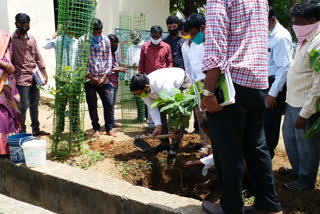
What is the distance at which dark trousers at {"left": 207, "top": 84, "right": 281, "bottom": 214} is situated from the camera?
6.44 feet

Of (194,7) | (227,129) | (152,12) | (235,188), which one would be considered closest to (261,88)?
(227,129)

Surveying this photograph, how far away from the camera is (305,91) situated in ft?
8.92

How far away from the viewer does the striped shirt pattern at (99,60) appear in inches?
190

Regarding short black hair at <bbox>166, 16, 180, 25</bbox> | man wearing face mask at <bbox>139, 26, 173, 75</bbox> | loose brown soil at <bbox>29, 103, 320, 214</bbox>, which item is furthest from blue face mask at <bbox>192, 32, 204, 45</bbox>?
short black hair at <bbox>166, 16, 180, 25</bbox>

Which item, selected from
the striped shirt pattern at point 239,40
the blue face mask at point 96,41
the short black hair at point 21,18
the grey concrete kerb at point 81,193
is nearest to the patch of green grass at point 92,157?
the grey concrete kerb at point 81,193

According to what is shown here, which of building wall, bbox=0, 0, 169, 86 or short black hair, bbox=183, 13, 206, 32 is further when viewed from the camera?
building wall, bbox=0, 0, 169, 86

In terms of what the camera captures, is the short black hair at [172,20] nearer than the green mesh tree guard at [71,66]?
No

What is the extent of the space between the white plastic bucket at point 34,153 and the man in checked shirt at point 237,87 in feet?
7.00

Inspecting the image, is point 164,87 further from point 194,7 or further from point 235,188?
point 194,7

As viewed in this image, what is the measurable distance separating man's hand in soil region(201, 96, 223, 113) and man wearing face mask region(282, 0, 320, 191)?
1.07 m

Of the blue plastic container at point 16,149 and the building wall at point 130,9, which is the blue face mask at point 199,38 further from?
the building wall at point 130,9

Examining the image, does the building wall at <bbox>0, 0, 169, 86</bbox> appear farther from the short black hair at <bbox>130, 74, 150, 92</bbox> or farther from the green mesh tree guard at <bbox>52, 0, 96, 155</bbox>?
the short black hair at <bbox>130, 74, 150, 92</bbox>

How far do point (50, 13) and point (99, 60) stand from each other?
3.32 metres

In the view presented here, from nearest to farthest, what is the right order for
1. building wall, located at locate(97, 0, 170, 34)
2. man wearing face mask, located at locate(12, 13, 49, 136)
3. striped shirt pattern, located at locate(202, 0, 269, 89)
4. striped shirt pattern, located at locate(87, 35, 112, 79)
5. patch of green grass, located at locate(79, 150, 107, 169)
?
striped shirt pattern, located at locate(202, 0, 269, 89), patch of green grass, located at locate(79, 150, 107, 169), man wearing face mask, located at locate(12, 13, 49, 136), striped shirt pattern, located at locate(87, 35, 112, 79), building wall, located at locate(97, 0, 170, 34)
